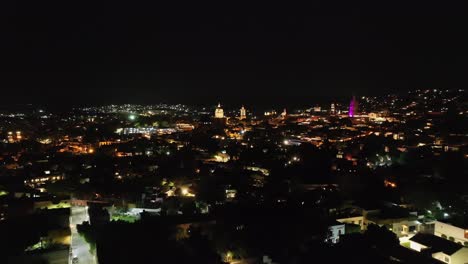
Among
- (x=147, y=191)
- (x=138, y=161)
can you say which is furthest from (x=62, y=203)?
(x=138, y=161)

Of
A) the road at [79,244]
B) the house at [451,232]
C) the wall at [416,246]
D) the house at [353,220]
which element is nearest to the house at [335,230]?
the house at [353,220]

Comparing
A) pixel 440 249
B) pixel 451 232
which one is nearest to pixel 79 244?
pixel 440 249

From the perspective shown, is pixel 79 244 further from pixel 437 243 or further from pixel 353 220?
pixel 437 243

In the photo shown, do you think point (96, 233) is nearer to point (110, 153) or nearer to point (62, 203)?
point (62, 203)

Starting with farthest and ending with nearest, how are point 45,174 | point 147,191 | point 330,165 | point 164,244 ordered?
point 330,165
point 45,174
point 147,191
point 164,244

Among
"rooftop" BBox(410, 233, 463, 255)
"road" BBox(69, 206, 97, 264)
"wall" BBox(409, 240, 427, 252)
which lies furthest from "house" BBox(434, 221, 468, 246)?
"road" BBox(69, 206, 97, 264)

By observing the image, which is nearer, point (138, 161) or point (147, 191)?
point (147, 191)
